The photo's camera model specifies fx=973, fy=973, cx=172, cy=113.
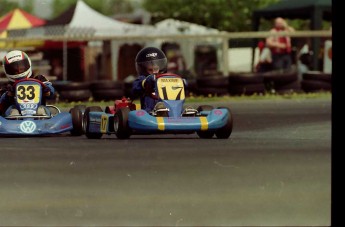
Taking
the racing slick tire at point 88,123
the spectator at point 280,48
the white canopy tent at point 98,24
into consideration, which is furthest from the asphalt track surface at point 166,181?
the white canopy tent at point 98,24

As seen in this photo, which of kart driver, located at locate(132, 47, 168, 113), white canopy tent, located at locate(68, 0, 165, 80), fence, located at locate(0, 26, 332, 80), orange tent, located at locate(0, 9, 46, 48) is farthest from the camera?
orange tent, located at locate(0, 9, 46, 48)

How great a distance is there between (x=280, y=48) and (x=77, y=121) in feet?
24.8

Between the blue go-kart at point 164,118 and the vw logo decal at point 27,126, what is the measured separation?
473 millimetres

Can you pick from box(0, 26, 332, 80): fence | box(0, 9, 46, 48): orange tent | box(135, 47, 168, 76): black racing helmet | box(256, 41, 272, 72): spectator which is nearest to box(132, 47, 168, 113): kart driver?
box(135, 47, 168, 76): black racing helmet

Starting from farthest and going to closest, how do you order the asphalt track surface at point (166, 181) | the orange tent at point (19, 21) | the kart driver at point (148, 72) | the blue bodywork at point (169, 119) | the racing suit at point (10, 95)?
the orange tent at point (19, 21) < the racing suit at point (10, 95) < the kart driver at point (148, 72) < the blue bodywork at point (169, 119) < the asphalt track surface at point (166, 181)

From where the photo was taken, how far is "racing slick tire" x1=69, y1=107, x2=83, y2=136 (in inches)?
320

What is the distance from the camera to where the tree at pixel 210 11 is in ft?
91.8

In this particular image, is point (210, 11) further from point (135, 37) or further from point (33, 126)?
point (33, 126)

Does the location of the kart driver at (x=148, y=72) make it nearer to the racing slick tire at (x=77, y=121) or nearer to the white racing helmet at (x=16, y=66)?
the racing slick tire at (x=77, y=121)

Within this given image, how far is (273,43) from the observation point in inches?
587

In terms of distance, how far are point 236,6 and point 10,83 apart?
20.7 metres

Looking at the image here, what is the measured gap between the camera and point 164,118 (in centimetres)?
761

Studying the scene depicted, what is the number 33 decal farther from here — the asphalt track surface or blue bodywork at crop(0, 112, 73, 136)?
the asphalt track surface

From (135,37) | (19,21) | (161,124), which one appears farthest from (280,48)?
(161,124)
